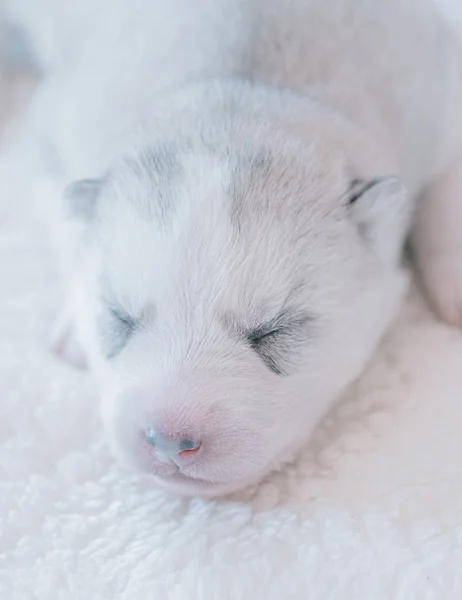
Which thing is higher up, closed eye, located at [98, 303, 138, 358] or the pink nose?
closed eye, located at [98, 303, 138, 358]

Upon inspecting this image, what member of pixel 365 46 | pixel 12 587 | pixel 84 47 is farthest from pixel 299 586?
pixel 84 47

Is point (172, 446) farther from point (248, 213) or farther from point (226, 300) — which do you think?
point (248, 213)

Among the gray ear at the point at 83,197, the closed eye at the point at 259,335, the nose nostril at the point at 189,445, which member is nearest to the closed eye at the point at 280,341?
the closed eye at the point at 259,335

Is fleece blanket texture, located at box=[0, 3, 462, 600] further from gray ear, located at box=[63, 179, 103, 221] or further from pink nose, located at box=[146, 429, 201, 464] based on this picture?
gray ear, located at box=[63, 179, 103, 221]

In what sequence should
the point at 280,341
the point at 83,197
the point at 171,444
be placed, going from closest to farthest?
the point at 171,444 → the point at 280,341 → the point at 83,197

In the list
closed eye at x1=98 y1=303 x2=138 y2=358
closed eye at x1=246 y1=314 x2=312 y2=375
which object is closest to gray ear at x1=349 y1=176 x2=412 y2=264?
closed eye at x1=246 y1=314 x2=312 y2=375

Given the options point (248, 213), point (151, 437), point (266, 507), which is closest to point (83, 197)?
point (248, 213)
